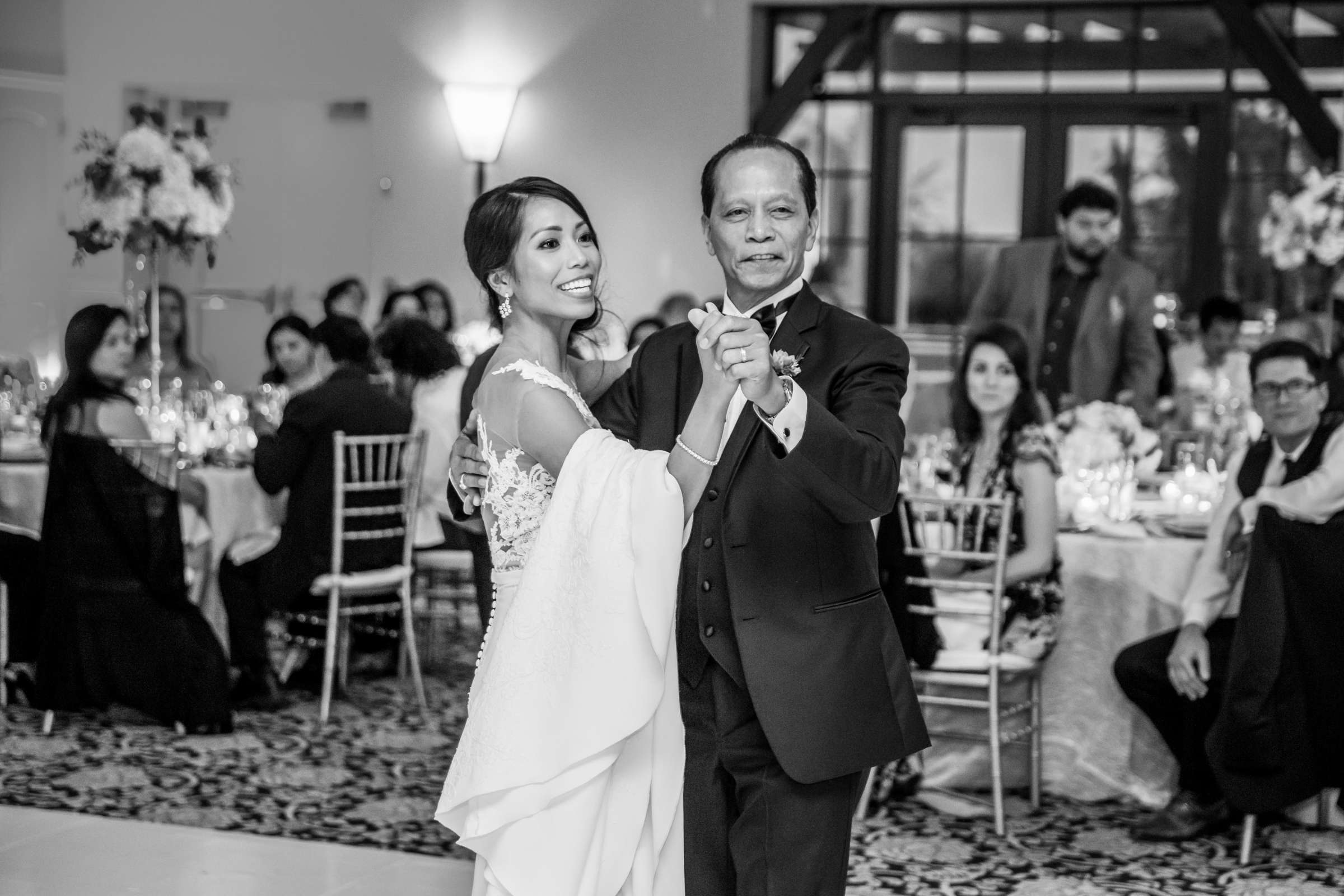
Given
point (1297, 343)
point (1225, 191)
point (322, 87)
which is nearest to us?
point (1297, 343)

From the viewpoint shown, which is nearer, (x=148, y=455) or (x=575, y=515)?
(x=575, y=515)

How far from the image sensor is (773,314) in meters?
2.25

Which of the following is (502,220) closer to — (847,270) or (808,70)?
(808,70)

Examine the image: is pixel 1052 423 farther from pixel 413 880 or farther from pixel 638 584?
pixel 638 584

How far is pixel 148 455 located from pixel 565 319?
3.17 metres

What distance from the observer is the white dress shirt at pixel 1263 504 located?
13.5 feet

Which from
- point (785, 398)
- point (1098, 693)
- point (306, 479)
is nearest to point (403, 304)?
point (306, 479)

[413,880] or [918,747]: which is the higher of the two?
[918,747]

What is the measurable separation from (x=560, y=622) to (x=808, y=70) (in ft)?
24.9

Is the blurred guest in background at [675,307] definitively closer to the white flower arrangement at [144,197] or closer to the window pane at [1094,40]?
the white flower arrangement at [144,197]

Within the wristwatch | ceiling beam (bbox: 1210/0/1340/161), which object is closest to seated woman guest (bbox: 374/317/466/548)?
the wristwatch

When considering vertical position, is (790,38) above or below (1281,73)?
above

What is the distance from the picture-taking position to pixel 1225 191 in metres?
9.20

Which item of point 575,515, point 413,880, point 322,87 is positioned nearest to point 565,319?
point 575,515
